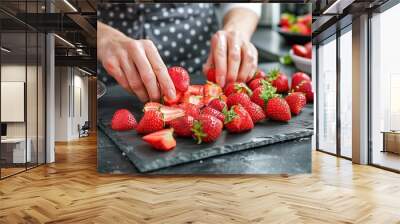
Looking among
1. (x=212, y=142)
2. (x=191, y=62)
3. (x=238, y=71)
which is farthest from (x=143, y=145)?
(x=238, y=71)

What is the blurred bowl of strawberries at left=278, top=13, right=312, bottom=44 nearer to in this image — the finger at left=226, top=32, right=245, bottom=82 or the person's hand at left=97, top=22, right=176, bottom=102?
the finger at left=226, top=32, right=245, bottom=82

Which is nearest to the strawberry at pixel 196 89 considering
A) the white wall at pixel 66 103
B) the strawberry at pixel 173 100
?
the strawberry at pixel 173 100

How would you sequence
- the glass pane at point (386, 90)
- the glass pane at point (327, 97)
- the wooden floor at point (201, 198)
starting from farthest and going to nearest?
the glass pane at point (327, 97) → the glass pane at point (386, 90) → the wooden floor at point (201, 198)

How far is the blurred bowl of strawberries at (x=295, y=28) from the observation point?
17.4 ft

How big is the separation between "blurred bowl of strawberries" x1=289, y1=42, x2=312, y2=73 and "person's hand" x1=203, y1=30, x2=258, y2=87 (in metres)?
0.50

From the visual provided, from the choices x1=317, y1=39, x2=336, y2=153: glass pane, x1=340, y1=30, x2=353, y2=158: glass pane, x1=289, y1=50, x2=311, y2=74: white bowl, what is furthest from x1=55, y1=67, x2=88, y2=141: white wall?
x1=289, y1=50, x2=311, y2=74: white bowl

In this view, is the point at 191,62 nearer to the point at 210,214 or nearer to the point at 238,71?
the point at 238,71

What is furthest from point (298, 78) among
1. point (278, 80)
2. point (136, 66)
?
point (136, 66)

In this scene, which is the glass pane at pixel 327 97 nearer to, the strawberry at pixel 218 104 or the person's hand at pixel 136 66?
the strawberry at pixel 218 104

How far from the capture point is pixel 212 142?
4.86m

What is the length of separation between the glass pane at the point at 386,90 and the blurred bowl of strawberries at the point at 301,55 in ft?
4.32

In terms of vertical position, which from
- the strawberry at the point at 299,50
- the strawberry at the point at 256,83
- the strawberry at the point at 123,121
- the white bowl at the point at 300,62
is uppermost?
the strawberry at the point at 299,50

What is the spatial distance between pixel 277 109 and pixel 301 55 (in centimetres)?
88

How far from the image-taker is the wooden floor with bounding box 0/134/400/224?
3312mm
